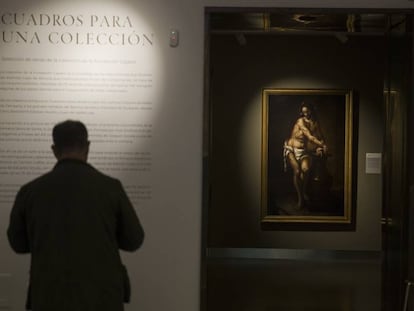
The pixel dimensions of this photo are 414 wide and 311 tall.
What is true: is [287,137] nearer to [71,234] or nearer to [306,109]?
[306,109]

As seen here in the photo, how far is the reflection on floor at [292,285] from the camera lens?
23.9 ft

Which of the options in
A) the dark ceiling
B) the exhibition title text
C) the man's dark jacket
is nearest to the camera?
the man's dark jacket

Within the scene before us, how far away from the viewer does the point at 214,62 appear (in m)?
10.5

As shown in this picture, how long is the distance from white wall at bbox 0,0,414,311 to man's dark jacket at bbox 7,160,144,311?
5.36 feet

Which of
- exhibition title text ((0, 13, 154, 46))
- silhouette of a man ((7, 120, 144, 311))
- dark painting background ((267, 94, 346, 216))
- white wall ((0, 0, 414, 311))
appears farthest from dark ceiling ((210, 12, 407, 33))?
dark painting background ((267, 94, 346, 216))

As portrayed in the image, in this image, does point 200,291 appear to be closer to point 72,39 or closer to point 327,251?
point 72,39

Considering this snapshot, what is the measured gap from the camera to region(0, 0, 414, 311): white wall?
5.18 meters

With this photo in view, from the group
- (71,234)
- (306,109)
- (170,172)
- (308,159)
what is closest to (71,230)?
(71,234)

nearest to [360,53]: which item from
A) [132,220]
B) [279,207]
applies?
[279,207]

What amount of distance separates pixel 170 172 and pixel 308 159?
18.3 ft

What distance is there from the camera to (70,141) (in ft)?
11.6

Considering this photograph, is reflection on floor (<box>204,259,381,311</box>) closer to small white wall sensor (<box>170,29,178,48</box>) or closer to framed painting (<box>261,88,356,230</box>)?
framed painting (<box>261,88,356,230</box>)

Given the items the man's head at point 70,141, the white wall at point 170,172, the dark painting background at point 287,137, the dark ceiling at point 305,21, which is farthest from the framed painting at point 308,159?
the man's head at point 70,141

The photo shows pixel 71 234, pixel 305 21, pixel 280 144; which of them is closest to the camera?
pixel 71 234
